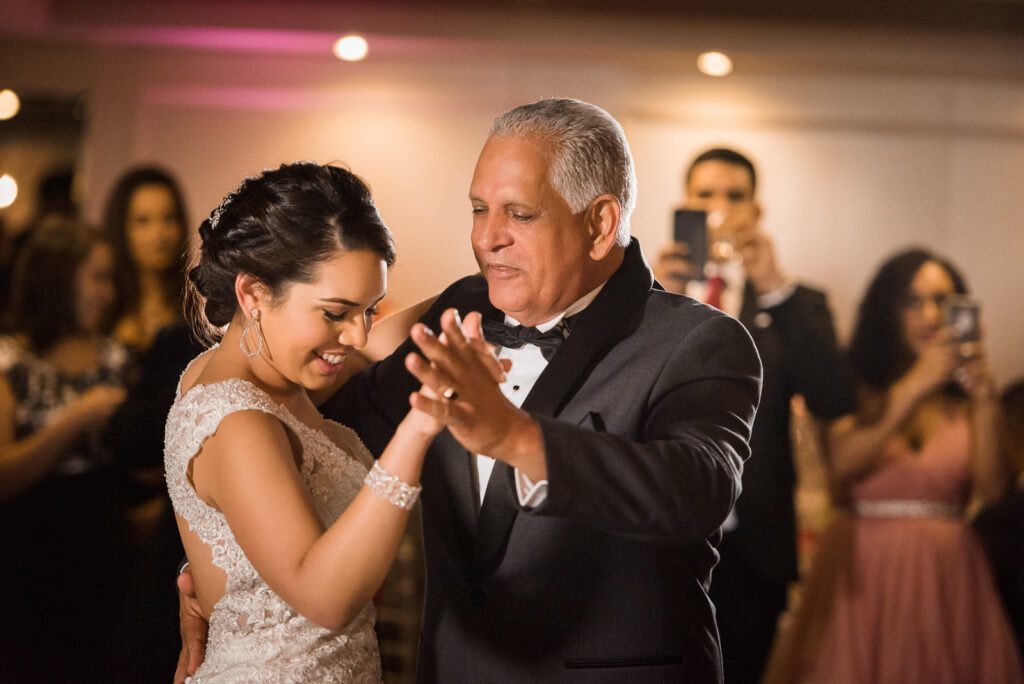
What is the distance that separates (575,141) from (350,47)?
2552mm

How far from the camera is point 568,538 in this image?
5.29 feet

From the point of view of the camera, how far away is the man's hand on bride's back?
169cm

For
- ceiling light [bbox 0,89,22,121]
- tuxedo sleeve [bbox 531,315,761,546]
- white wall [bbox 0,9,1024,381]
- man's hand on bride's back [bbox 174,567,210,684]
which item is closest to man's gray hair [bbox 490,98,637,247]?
tuxedo sleeve [bbox 531,315,761,546]

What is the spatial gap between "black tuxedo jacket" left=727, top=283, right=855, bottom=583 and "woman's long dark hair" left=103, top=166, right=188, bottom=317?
214 cm

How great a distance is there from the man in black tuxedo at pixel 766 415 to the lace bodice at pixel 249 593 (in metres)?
1.88

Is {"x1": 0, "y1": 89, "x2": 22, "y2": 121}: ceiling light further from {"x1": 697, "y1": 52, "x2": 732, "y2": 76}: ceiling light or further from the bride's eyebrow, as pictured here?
the bride's eyebrow

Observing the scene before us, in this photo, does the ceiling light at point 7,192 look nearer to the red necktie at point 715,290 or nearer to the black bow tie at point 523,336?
the red necktie at point 715,290

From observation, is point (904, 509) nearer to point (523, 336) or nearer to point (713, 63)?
point (713, 63)

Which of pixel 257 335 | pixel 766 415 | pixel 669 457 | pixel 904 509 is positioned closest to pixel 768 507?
pixel 766 415

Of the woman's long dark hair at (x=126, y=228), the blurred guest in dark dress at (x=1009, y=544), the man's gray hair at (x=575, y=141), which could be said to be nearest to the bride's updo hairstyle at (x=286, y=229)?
the man's gray hair at (x=575, y=141)

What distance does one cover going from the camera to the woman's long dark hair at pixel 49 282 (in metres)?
3.44

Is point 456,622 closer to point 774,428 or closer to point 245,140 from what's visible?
point 774,428

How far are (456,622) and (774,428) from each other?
6.11 feet

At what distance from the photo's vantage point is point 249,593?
5.05 ft
